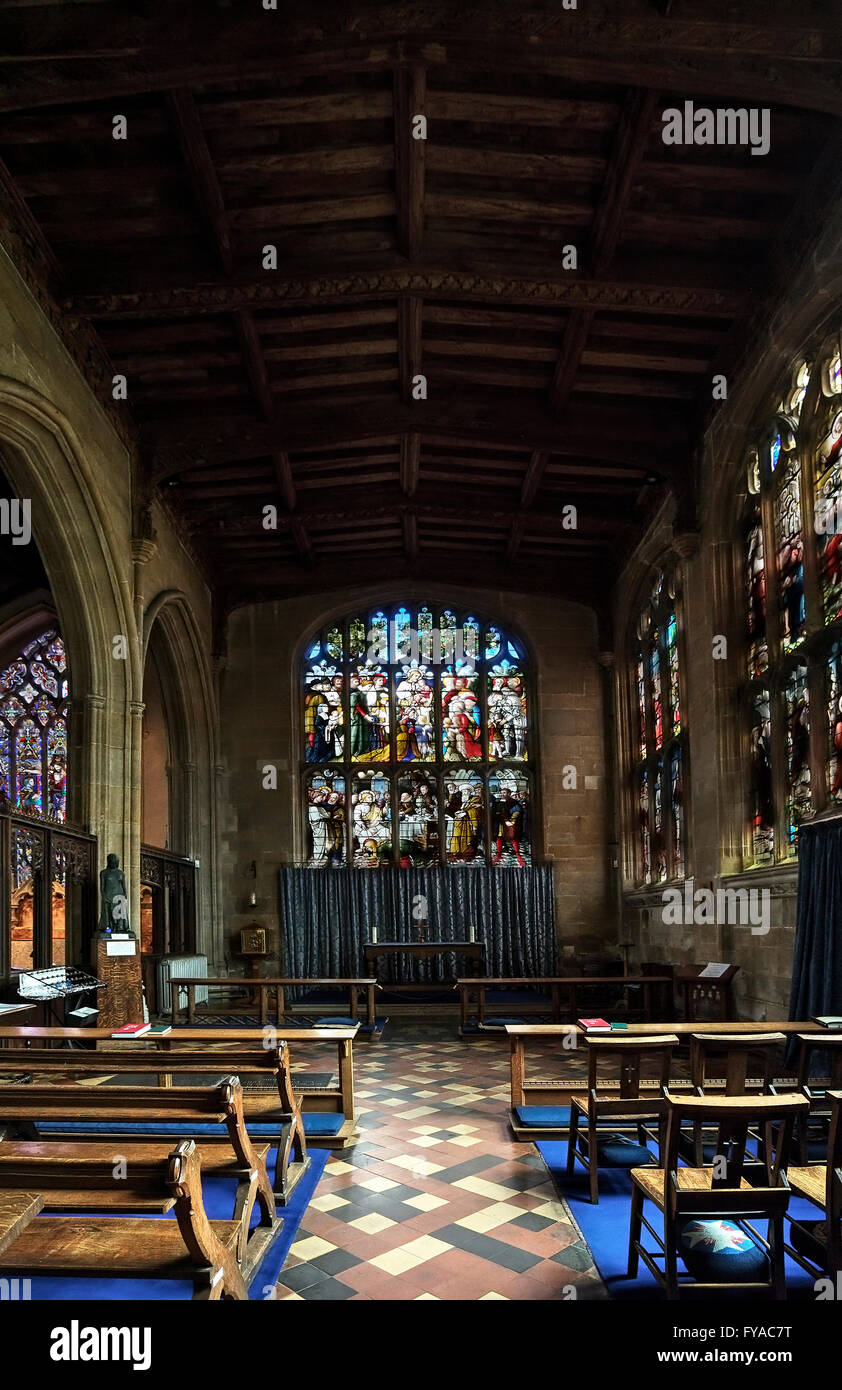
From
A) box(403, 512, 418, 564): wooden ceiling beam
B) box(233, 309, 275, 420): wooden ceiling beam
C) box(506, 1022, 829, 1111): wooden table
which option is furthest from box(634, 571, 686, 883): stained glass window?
box(506, 1022, 829, 1111): wooden table

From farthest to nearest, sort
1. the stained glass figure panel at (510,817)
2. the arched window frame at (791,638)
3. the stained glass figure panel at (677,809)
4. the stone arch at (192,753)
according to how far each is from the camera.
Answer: the stained glass figure panel at (510,817), the stone arch at (192,753), the stained glass figure panel at (677,809), the arched window frame at (791,638)

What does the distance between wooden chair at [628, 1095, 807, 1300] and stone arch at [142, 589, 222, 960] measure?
11696 millimetres

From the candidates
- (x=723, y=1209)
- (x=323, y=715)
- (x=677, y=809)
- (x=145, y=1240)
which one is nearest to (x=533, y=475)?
(x=677, y=809)

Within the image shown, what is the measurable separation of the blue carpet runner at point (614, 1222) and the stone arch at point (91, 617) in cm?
615

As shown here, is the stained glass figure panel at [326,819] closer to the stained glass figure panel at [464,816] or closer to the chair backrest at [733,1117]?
the stained glass figure panel at [464,816]

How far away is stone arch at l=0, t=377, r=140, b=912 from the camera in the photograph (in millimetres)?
9617

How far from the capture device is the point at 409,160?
7750 mm

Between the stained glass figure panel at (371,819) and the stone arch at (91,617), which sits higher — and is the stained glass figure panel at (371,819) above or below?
below

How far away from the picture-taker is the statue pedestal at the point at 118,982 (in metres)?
9.30

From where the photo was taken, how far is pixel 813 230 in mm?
8000

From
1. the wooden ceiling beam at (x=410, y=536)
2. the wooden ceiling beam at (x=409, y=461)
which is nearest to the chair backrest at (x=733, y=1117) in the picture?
the wooden ceiling beam at (x=409, y=461)

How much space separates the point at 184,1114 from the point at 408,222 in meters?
7.02

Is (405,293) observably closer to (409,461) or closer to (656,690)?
(409,461)
